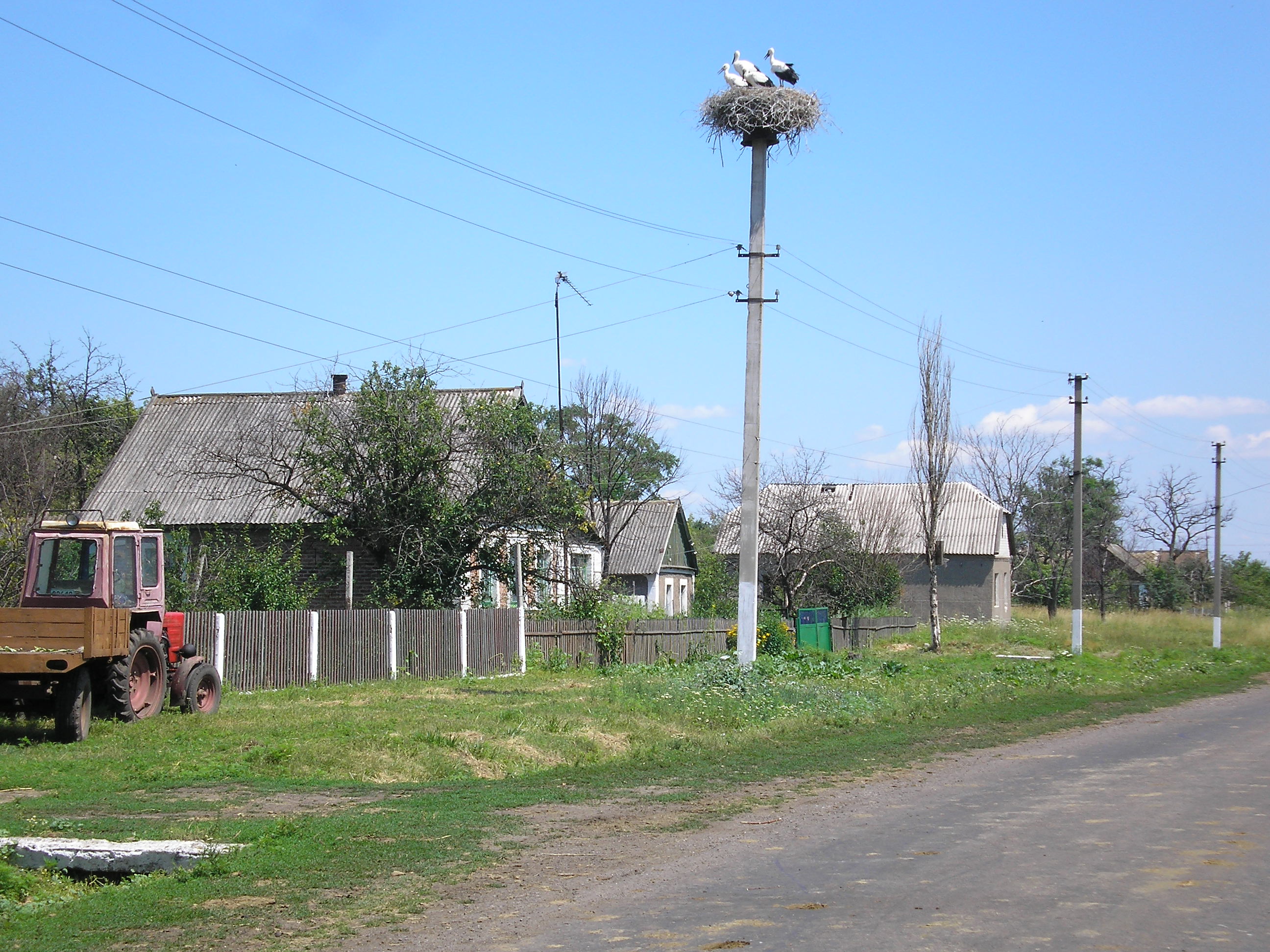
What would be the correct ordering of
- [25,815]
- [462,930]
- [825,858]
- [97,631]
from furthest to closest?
[97,631] < [25,815] < [825,858] < [462,930]

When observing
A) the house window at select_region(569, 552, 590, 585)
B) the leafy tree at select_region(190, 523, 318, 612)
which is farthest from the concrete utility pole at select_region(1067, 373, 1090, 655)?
the leafy tree at select_region(190, 523, 318, 612)

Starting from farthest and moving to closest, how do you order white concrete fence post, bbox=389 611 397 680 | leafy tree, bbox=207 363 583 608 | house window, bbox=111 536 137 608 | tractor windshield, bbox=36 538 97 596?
leafy tree, bbox=207 363 583 608, white concrete fence post, bbox=389 611 397 680, house window, bbox=111 536 137 608, tractor windshield, bbox=36 538 97 596

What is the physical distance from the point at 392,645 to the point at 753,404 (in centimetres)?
935

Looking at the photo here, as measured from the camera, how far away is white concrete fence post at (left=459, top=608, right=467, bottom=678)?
25.3 metres

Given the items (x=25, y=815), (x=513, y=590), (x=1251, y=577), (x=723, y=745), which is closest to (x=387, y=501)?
(x=513, y=590)

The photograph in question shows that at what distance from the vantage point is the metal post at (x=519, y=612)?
1062 inches

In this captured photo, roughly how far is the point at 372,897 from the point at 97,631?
8.45 meters

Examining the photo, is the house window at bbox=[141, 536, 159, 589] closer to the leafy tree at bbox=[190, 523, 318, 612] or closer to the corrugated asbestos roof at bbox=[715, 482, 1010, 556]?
the leafy tree at bbox=[190, 523, 318, 612]

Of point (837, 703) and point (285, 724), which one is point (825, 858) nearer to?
point (285, 724)

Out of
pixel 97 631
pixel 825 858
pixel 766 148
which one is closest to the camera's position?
pixel 825 858

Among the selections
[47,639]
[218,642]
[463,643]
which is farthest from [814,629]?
[47,639]

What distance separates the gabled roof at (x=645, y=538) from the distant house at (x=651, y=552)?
2cm

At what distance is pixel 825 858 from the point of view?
26.9 ft

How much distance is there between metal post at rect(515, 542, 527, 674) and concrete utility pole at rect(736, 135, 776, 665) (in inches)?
329
